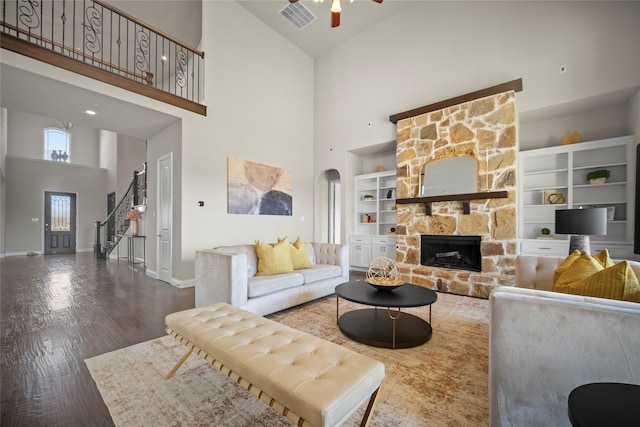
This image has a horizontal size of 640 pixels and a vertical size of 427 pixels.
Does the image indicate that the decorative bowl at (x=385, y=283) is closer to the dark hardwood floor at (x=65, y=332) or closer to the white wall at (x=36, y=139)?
the dark hardwood floor at (x=65, y=332)

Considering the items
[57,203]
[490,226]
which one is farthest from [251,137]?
[57,203]

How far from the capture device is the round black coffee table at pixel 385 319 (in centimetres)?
227

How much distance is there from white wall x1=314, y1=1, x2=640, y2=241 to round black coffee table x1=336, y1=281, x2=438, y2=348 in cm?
353

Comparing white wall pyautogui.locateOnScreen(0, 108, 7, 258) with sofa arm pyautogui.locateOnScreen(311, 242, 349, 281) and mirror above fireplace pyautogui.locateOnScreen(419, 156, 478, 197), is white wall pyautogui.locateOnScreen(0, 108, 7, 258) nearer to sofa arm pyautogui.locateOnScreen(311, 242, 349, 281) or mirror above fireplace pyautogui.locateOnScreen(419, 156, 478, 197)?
sofa arm pyautogui.locateOnScreen(311, 242, 349, 281)

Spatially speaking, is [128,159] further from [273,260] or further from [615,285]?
[615,285]

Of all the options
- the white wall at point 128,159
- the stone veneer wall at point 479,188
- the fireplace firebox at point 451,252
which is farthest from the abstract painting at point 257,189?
the white wall at point 128,159

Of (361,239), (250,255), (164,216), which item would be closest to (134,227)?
(164,216)

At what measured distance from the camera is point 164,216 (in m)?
4.89

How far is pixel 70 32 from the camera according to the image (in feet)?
19.8

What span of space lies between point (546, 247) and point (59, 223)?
14.2 meters

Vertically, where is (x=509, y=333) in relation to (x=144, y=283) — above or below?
above

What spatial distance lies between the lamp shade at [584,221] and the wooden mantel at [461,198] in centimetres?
136

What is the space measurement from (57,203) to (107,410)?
11.7m

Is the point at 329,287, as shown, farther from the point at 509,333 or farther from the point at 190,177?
the point at 190,177
